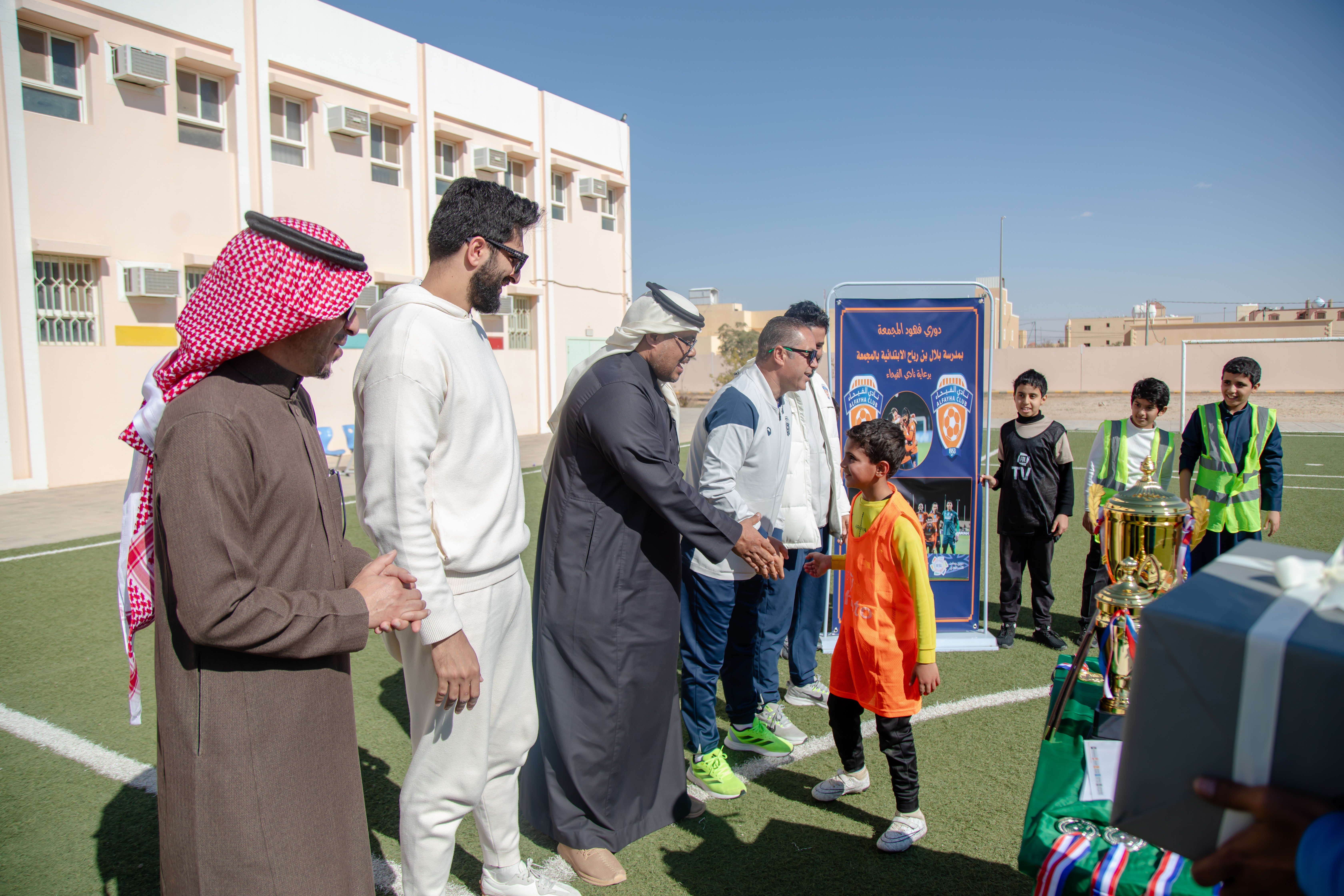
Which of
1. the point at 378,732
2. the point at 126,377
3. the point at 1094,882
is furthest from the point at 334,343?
the point at 126,377

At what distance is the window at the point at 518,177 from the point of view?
19.4m

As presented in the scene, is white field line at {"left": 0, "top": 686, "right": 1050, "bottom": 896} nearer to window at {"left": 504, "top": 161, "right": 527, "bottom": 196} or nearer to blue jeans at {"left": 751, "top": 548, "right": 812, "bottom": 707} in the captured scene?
blue jeans at {"left": 751, "top": 548, "right": 812, "bottom": 707}

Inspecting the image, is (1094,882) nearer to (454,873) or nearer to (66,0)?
(454,873)

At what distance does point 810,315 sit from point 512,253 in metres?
2.78

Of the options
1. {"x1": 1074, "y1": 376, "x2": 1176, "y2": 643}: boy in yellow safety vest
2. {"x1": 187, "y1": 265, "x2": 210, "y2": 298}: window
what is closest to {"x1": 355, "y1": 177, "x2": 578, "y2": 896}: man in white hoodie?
{"x1": 1074, "y1": 376, "x2": 1176, "y2": 643}: boy in yellow safety vest

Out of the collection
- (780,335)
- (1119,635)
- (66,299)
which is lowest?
(1119,635)

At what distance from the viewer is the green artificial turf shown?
9.06 feet

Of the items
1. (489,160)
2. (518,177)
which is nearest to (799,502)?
(489,160)

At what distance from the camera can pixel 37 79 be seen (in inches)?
433

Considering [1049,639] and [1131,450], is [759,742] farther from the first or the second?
[1131,450]

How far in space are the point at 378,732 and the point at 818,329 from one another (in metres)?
3.06

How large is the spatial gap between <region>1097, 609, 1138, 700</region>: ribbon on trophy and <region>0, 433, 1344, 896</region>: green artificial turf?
103cm

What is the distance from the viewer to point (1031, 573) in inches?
207

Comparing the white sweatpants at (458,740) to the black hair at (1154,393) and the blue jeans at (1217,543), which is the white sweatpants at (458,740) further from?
the blue jeans at (1217,543)
